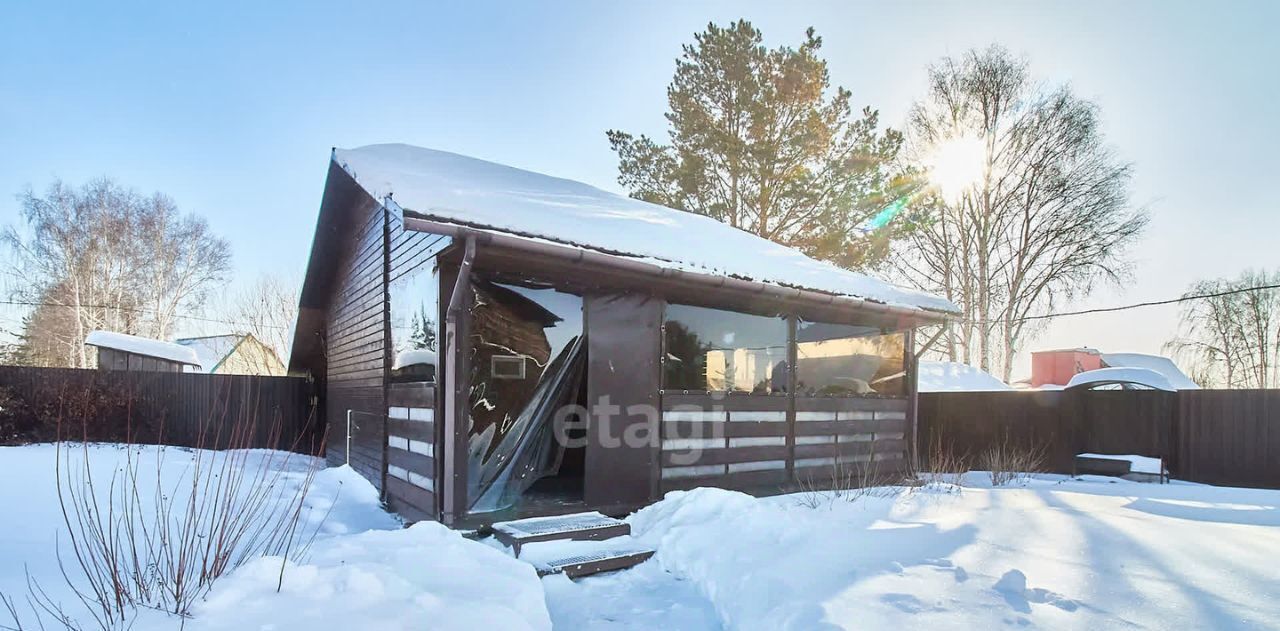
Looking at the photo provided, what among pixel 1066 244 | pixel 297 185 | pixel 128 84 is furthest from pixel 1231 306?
pixel 128 84

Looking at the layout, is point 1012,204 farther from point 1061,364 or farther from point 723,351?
point 723,351

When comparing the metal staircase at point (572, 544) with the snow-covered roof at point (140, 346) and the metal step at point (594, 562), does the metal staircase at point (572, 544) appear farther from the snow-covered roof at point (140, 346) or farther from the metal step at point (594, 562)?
the snow-covered roof at point (140, 346)

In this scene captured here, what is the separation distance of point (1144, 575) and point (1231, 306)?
2519 centimetres

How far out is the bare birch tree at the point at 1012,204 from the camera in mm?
14914

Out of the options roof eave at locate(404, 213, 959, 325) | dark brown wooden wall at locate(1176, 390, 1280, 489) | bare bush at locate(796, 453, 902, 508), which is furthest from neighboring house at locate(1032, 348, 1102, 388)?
roof eave at locate(404, 213, 959, 325)

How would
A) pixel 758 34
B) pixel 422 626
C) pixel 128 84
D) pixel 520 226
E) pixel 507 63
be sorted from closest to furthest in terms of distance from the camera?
pixel 422 626 < pixel 520 226 < pixel 507 63 < pixel 128 84 < pixel 758 34

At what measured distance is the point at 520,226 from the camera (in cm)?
450

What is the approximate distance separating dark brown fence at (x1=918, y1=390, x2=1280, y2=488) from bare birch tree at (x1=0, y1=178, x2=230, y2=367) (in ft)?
71.6

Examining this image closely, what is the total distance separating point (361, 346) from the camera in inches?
293

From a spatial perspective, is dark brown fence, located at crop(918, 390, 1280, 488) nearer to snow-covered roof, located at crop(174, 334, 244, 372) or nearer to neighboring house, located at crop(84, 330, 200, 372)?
neighboring house, located at crop(84, 330, 200, 372)

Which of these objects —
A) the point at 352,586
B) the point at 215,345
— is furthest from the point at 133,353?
the point at 352,586

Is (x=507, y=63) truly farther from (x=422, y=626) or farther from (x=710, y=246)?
(x=422, y=626)

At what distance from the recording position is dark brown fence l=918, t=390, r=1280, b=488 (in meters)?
8.04

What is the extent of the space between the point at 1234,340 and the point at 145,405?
3157 centimetres
